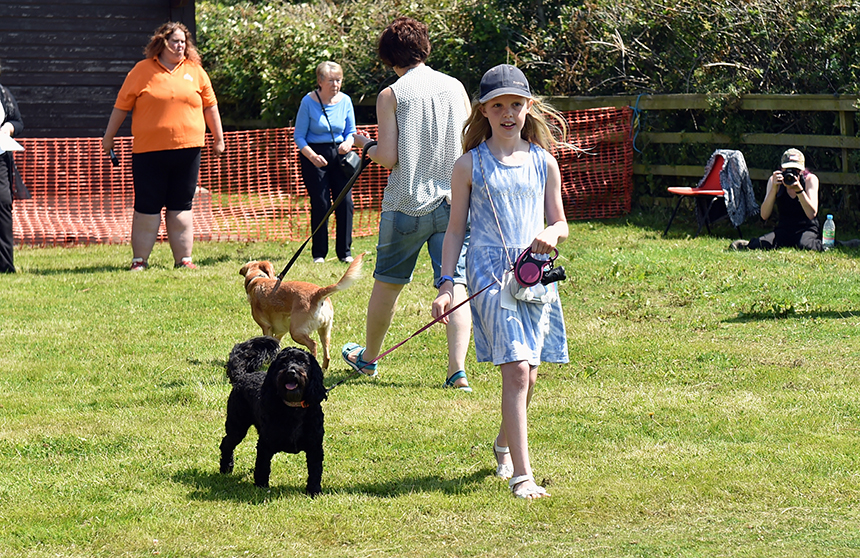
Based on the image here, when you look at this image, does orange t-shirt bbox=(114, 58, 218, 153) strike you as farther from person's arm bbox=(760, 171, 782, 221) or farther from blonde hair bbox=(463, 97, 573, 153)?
blonde hair bbox=(463, 97, 573, 153)

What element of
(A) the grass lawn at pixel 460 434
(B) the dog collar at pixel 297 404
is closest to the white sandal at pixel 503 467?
(A) the grass lawn at pixel 460 434

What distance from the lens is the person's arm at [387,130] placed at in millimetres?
5750

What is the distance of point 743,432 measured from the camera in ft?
17.2

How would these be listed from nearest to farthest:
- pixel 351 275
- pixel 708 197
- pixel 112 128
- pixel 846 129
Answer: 1. pixel 351 275
2. pixel 112 128
3. pixel 846 129
4. pixel 708 197

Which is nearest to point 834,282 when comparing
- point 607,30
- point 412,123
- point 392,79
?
point 412,123

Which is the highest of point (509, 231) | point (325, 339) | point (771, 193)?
point (509, 231)

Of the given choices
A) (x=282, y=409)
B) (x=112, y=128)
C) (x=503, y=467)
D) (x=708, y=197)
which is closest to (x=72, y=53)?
(x=112, y=128)

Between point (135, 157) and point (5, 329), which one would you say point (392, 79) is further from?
point (5, 329)

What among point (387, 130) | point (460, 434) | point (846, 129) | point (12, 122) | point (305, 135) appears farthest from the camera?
point (846, 129)

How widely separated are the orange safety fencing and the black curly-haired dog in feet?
26.8

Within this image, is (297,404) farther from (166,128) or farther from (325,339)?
(166,128)

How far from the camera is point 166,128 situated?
9867mm

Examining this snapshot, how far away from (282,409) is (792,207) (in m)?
7.60

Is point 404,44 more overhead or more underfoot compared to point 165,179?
more overhead
